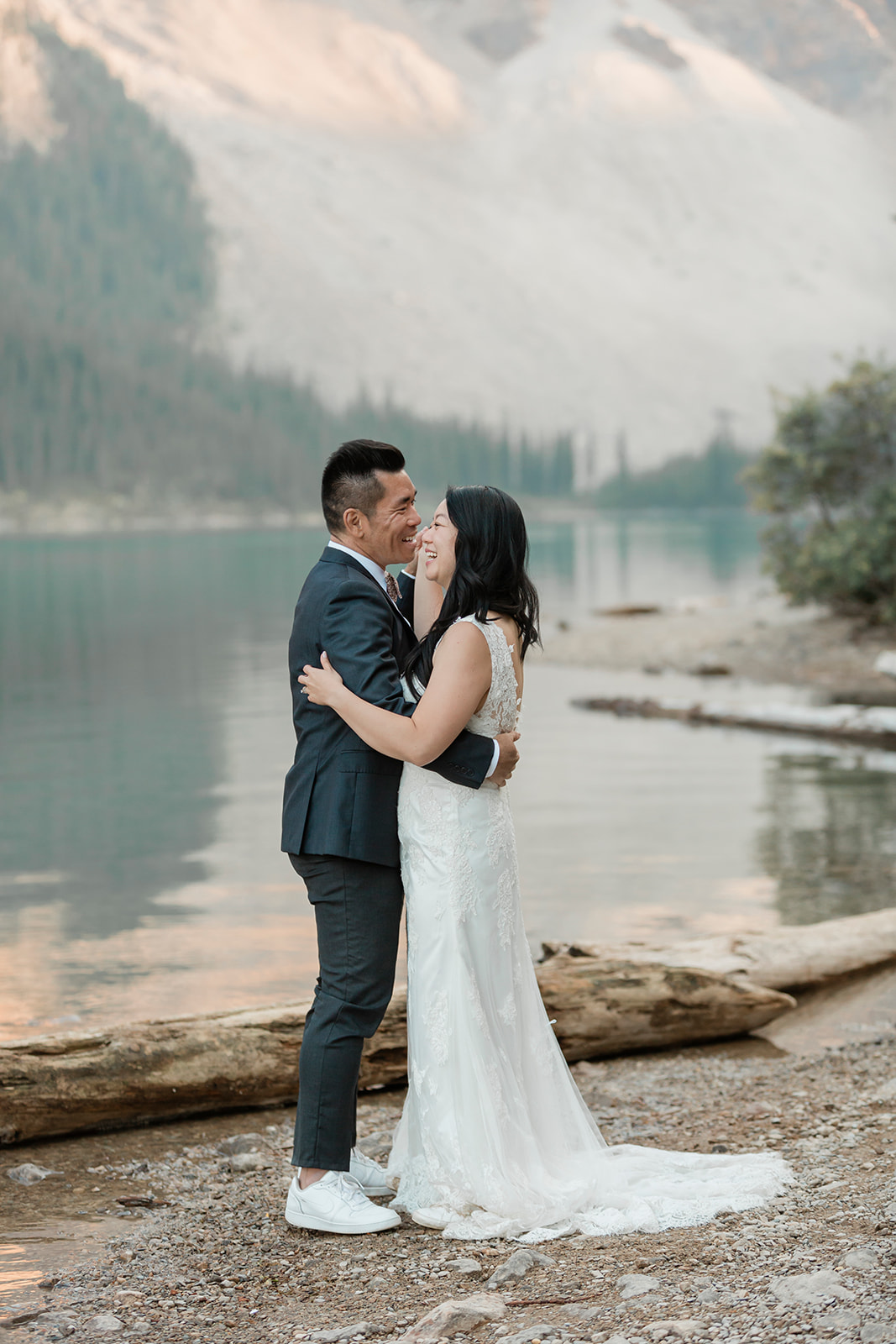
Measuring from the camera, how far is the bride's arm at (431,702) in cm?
→ 383

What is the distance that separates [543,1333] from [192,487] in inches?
6361

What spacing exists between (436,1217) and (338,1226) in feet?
0.96

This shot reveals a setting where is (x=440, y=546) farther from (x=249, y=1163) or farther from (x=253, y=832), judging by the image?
(x=253, y=832)

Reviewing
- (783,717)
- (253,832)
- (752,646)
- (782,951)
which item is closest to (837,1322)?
(782,951)

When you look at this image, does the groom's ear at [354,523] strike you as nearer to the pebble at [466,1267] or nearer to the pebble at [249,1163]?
the pebble at [466,1267]

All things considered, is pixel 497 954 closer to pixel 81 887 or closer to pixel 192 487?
pixel 81 887

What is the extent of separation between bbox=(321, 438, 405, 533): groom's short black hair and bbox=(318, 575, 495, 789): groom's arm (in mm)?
257

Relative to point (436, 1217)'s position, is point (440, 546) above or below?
above

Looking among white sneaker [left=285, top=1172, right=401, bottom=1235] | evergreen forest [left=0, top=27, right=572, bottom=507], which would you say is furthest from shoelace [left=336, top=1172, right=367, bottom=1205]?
evergreen forest [left=0, top=27, right=572, bottom=507]

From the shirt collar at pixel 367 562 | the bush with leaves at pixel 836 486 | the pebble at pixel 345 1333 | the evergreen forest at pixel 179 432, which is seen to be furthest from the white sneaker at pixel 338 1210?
the evergreen forest at pixel 179 432

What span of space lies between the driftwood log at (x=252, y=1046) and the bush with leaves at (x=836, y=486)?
1596 cm

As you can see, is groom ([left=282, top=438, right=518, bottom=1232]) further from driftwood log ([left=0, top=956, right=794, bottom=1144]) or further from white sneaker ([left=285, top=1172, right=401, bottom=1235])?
driftwood log ([left=0, top=956, right=794, bottom=1144])

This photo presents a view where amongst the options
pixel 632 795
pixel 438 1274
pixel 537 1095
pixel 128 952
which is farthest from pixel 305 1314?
pixel 632 795

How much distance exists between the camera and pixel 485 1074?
13.3 ft
